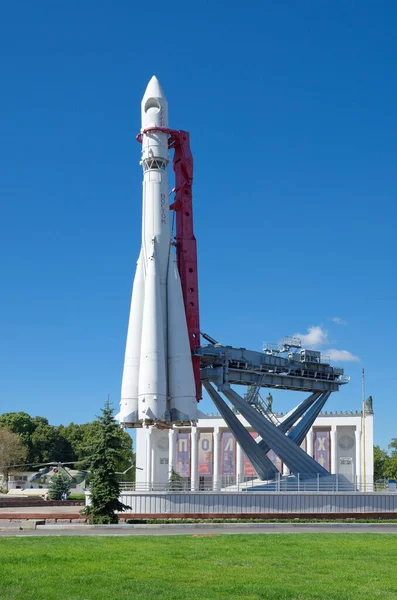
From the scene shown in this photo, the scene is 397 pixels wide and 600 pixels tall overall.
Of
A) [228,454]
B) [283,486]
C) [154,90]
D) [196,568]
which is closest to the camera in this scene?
[196,568]

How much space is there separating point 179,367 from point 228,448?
34.7 metres

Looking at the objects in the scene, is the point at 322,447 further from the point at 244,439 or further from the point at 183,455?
the point at 244,439

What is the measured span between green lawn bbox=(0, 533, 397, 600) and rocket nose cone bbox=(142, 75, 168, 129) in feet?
79.2

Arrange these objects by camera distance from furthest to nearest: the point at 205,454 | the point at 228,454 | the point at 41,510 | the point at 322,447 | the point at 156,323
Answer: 1. the point at 205,454
2. the point at 228,454
3. the point at 322,447
4. the point at 41,510
5. the point at 156,323

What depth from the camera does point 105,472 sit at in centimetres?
2959

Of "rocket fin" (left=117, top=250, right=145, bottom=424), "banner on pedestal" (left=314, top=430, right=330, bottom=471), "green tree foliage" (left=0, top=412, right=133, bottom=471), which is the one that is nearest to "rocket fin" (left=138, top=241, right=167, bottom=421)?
"rocket fin" (left=117, top=250, right=145, bottom=424)

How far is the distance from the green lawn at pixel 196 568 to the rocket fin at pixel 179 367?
47.4ft

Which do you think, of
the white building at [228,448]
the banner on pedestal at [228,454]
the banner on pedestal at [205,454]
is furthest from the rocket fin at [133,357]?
the banner on pedestal at [205,454]

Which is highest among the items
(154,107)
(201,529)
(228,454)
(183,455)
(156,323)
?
(154,107)

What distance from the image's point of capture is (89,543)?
19.1 metres

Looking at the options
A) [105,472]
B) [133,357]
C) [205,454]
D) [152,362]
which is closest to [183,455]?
[205,454]

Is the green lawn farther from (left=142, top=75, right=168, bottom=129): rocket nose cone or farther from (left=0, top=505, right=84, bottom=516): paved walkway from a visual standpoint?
(left=142, top=75, right=168, bottom=129): rocket nose cone

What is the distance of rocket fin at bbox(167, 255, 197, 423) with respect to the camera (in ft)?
115

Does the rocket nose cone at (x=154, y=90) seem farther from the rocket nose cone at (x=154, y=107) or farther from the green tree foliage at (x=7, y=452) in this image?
the green tree foliage at (x=7, y=452)
